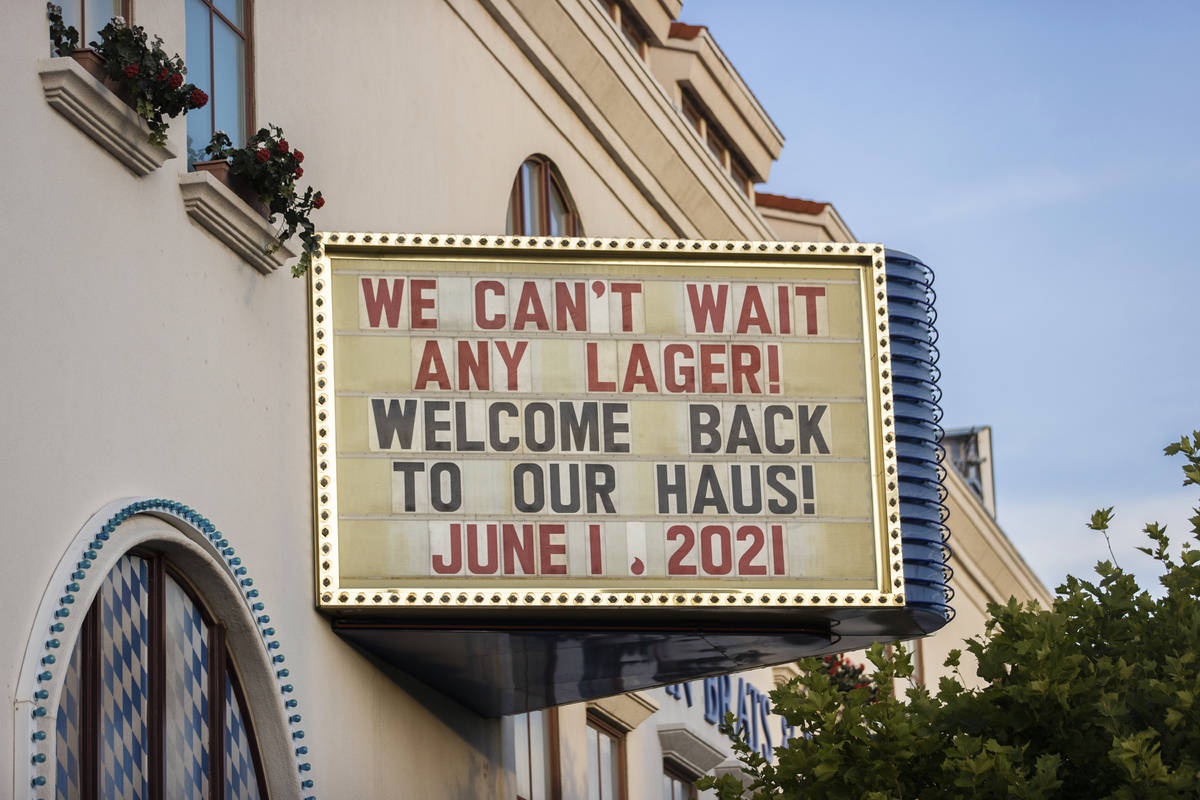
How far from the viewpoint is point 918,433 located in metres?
12.8

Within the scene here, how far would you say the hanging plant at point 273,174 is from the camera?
1116 cm

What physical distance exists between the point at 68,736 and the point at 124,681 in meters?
0.66

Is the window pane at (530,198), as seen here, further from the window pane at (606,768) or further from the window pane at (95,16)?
the window pane at (95,16)

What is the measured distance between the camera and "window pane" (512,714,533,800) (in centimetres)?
1590

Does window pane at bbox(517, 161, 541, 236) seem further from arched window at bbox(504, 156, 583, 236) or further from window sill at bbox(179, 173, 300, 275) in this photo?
window sill at bbox(179, 173, 300, 275)

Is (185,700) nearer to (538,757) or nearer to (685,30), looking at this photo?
(538,757)

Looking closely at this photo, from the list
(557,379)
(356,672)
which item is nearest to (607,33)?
(557,379)

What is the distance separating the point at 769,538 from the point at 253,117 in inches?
158

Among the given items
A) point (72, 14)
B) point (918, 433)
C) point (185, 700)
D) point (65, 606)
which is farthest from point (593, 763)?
point (72, 14)

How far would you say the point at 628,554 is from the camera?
1211cm

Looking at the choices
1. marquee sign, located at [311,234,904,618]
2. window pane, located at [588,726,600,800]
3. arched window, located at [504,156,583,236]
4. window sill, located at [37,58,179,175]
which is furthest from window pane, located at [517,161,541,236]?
window sill, located at [37,58,179,175]

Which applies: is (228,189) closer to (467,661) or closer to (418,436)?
(418,436)

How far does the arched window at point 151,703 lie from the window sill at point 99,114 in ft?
6.61

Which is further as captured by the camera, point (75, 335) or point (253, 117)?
point (253, 117)
